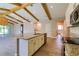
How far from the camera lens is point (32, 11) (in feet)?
4.30

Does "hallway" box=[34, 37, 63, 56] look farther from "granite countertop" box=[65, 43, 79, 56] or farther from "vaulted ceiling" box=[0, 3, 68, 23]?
"vaulted ceiling" box=[0, 3, 68, 23]

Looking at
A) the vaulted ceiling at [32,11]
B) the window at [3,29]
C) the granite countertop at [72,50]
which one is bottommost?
the granite countertop at [72,50]

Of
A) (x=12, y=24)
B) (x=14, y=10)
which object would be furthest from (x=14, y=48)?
(x=14, y=10)

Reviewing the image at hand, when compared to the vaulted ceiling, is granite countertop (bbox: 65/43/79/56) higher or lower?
lower

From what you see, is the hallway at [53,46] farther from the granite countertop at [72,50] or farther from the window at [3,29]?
the window at [3,29]

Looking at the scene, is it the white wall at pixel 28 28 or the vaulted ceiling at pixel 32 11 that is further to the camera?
the white wall at pixel 28 28

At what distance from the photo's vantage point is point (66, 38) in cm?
153

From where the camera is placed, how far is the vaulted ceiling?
1176 mm

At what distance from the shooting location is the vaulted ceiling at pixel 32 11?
118 cm

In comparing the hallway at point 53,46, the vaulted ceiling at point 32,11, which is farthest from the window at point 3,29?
the hallway at point 53,46

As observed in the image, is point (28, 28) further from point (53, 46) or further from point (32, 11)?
point (53, 46)

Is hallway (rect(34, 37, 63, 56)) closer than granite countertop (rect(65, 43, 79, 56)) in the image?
No

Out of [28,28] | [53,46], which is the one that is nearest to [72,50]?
[53,46]

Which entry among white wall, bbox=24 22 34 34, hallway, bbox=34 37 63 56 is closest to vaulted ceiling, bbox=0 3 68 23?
white wall, bbox=24 22 34 34
